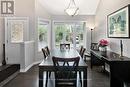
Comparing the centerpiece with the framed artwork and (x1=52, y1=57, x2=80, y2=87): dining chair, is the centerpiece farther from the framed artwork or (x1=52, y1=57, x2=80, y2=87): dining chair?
(x1=52, y1=57, x2=80, y2=87): dining chair

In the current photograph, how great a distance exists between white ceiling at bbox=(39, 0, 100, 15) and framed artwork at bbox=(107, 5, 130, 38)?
242cm

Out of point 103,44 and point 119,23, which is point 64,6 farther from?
point 119,23

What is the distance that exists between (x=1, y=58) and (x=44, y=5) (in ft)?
9.96

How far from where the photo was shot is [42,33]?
906cm

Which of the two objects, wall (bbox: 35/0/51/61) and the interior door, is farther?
wall (bbox: 35/0/51/61)

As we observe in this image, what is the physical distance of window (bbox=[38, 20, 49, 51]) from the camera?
882cm

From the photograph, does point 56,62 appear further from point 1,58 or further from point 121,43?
point 1,58

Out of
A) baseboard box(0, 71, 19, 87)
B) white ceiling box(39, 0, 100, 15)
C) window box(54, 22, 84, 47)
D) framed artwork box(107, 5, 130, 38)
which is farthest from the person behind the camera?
window box(54, 22, 84, 47)

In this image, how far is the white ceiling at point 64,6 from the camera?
8516mm

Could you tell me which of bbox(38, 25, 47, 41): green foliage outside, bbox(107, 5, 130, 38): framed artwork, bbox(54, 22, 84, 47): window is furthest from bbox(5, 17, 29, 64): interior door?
bbox(107, 5, 130, 38): framed artwork

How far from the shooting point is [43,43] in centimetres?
925

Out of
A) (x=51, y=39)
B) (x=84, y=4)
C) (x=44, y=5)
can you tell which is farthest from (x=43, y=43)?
(x=84, y=4)

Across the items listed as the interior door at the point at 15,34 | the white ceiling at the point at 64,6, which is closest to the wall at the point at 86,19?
the white ceiling at the point at 64,6

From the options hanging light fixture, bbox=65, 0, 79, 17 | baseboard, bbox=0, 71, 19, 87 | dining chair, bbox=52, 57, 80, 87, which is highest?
hanging light fixture, bbox=65, 0, 79, 17
